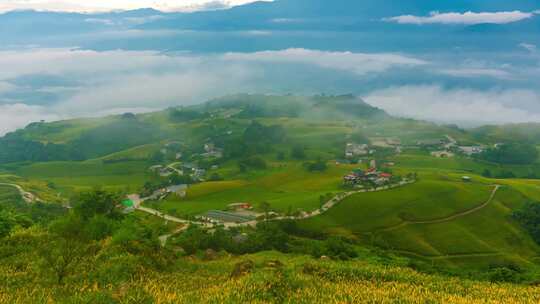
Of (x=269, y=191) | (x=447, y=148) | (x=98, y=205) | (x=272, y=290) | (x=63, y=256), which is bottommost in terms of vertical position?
(x=269, y=191)

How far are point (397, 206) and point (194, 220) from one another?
42.3 meters

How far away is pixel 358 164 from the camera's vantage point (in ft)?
443

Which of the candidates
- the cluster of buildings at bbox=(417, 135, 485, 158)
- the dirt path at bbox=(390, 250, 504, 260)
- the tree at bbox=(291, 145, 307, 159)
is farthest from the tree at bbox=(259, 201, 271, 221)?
the cluster of buildings at bbox=(417, 135, 485, 158)

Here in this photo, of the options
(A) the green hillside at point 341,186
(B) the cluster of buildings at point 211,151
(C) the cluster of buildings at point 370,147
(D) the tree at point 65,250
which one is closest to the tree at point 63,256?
(D) the tree at point 65,250

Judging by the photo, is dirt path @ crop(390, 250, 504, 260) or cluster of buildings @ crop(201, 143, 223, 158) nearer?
dirt path @ crop(390, 250, 504, 260)

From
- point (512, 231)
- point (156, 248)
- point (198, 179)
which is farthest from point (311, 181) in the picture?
point (156, 248)

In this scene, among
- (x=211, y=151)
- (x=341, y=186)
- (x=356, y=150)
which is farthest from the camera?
(x=211, y=151)

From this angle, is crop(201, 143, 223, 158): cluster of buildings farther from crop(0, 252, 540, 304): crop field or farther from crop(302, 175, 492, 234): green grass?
crop(0, 252, 540, 304): crop field

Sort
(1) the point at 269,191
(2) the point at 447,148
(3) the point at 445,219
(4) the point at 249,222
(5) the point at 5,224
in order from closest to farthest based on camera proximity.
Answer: (5) the point at 5,224 → (4) the point at 249,222 → (3) the point at 445,219 → (1) the point at 269,191 → (2) the point at 447,148

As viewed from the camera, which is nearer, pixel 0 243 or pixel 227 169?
pixel 0 243

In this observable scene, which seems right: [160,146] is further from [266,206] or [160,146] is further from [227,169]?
[266,206]

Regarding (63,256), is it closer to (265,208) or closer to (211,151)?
(265,208)

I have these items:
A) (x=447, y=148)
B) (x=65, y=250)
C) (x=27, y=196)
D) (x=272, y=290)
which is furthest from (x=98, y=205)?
(x=447, y=148)

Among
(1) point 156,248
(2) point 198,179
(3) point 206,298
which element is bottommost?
(2) point 198,179
